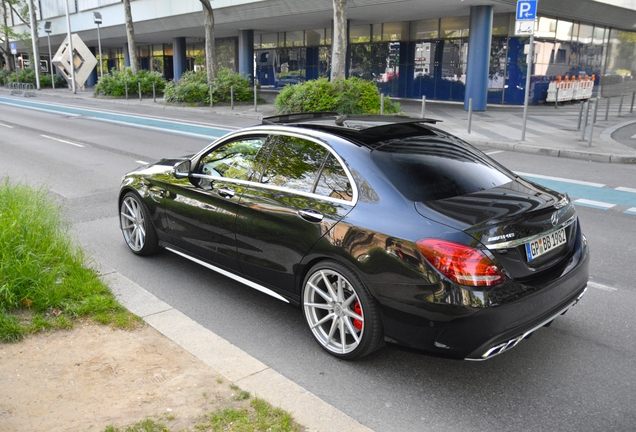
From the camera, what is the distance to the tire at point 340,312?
150 inches

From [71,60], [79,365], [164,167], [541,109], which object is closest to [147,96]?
[71,60]

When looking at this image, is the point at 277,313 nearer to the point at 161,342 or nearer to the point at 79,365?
the point at 161,342

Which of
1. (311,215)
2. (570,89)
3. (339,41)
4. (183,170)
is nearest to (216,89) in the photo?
(339,41)

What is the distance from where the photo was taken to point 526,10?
46.8ft

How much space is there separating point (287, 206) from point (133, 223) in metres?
2.70

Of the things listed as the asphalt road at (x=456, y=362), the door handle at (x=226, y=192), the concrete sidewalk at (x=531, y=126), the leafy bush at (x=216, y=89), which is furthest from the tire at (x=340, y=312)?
the leafy bush at (x=216, y=89)

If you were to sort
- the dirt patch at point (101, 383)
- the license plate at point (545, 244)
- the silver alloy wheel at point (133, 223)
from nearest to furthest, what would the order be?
the dirt patch at point (101, 383) → the license plate at point (545, 244) → the silver alloy wheel at point (133, 223)

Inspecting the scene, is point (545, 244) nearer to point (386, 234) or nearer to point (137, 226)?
point (386, 234)

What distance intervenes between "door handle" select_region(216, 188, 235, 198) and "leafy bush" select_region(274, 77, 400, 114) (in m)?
15.8

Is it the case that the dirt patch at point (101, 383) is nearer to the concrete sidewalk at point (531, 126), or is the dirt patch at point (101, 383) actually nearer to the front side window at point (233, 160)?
the front side window at point (233, 160)

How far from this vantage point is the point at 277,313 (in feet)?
16.2

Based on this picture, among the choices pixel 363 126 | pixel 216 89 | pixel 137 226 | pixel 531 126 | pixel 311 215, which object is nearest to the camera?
pixel 311 215

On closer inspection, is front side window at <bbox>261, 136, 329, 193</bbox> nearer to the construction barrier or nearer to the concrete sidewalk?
the concrete sidewalk

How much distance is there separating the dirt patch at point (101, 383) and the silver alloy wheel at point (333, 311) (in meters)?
0.86
